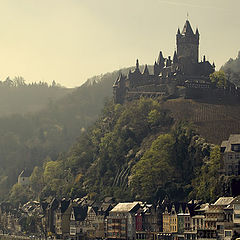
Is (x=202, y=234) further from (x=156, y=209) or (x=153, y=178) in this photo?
(x=153, y=178)

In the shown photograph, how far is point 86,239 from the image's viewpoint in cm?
17600

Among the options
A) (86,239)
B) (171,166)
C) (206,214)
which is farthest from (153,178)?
(206,214)

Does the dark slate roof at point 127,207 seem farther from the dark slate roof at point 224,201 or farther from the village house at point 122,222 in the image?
the dark slate roof at point 224,201

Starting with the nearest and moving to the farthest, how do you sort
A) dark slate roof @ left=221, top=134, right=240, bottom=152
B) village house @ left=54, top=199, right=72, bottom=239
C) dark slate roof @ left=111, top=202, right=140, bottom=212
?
dark slate roof @ left=111, top=202, right=140, bottom=212 < dark slate roof @ left=221, top=134, right=240, bottom=152 < village house @ left=54, top=199, right=72, bottom=239

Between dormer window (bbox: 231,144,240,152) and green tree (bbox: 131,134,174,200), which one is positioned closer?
dormer window (bbox: 231,144,240,152)

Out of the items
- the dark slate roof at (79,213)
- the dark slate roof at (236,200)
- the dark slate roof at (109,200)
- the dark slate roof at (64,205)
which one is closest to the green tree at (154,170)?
the dark slate roof at (109,200)

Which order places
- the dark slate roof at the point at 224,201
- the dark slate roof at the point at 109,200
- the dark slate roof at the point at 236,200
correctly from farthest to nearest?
the dark slate roof at the point at 109,200 < the dark slate roof at the point at 224,201 < the dark slate roof at the point at 236,200

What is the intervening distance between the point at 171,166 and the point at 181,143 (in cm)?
728

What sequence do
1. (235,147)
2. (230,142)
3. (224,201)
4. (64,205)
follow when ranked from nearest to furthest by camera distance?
(224,201) → (235,147) → (230,142) → (64,205)

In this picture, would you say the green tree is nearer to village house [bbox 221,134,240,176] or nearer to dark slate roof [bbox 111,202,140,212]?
dark slate roof [bbox 111,202,140,212]

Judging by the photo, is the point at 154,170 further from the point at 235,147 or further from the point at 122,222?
the point at 122,222

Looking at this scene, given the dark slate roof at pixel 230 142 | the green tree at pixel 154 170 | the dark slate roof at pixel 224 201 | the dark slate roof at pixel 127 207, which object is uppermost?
the dark slate roof at pixel 230 142

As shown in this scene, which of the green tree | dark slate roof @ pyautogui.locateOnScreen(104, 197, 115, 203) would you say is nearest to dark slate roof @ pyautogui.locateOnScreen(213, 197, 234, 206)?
the green tree

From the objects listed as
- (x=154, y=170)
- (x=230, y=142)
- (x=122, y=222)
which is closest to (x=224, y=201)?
(x=122, y=222)
